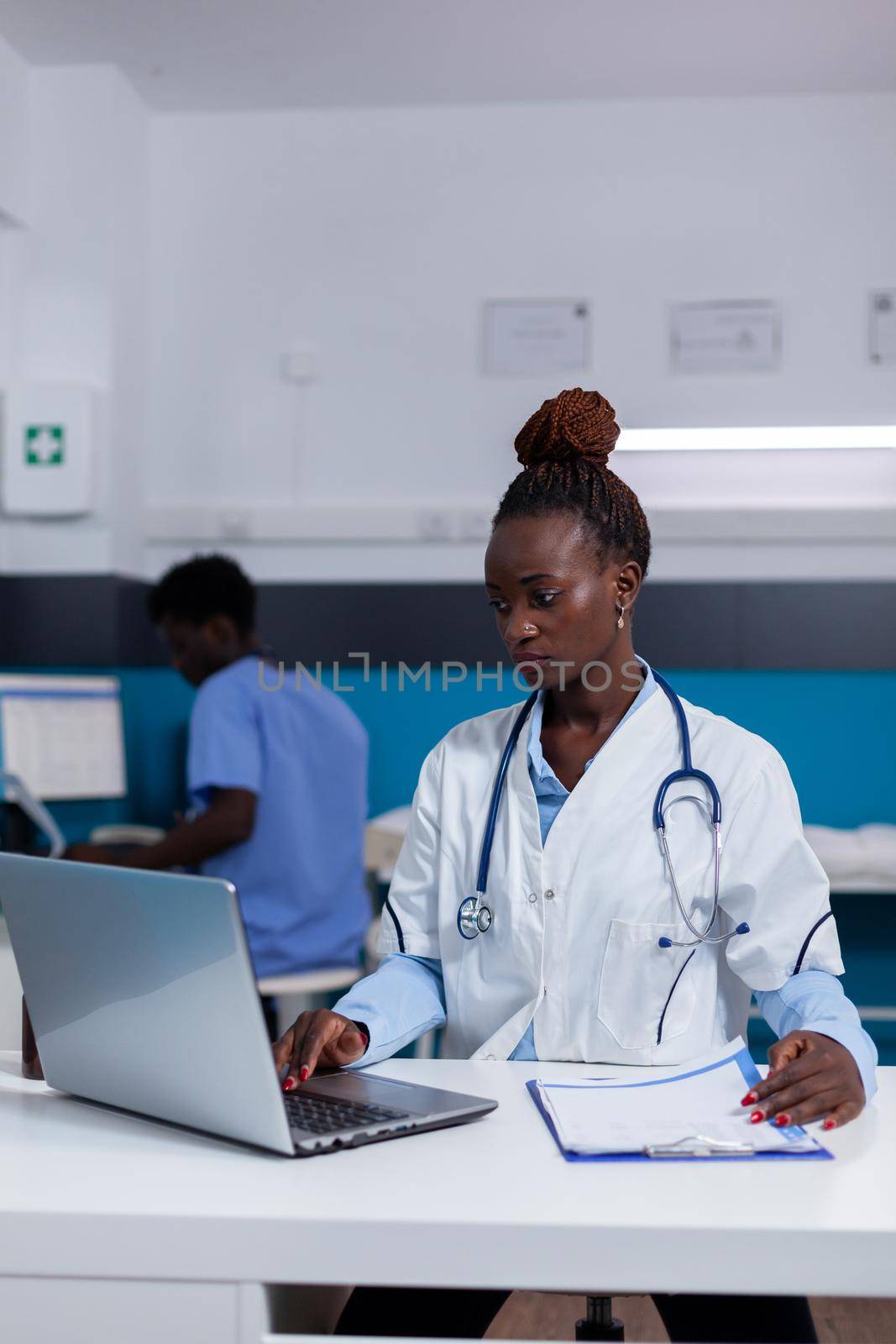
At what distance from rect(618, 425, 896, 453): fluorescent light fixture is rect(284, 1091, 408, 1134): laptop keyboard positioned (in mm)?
1724

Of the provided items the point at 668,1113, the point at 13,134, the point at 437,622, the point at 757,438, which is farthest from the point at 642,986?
the point at 13,134

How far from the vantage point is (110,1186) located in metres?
0.84

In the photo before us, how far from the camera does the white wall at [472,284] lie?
11.0 feet

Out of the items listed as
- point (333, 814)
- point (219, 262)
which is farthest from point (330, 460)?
point (333, 814)

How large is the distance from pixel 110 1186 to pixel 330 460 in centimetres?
280

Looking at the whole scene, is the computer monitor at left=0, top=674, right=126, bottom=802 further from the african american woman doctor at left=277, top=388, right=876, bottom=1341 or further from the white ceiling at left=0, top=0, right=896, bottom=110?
the african american woman doctor at left=277, top=388, right=876, bottom=1341

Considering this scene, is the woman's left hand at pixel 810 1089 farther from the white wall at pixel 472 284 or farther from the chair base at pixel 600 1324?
the white wall at pixel 472 284

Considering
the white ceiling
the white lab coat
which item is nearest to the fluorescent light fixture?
the white ceiling

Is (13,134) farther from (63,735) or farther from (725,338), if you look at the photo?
(725,338)

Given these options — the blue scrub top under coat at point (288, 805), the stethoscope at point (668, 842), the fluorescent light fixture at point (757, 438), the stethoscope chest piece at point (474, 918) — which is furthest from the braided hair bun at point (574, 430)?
the blue scrub top under coat at point (288, 805)

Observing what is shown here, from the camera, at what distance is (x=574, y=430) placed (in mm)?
1418

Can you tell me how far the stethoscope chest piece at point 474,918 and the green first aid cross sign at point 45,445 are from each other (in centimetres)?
230

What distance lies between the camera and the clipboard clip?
89 cm

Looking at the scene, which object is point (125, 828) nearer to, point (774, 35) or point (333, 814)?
point (333, 814)
